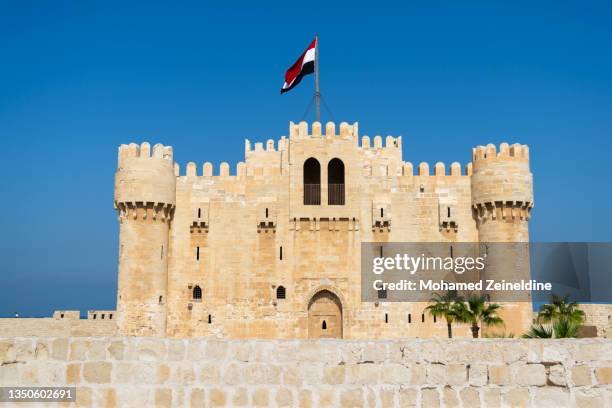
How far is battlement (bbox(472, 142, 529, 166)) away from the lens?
105 ft

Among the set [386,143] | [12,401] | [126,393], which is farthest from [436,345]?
[386,143]

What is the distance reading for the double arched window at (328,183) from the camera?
108 feet

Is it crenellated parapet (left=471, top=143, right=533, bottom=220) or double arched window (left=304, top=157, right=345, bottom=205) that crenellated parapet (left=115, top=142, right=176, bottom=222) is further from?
crenellated parapet (left=471, top=143, right=533, bottom=220)

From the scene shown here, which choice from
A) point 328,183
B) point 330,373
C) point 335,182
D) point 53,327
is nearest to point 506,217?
point 335,182

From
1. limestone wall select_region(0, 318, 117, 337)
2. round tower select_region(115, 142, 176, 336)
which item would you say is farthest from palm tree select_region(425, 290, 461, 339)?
limestone wall select_region(0, 318, 117, 337)

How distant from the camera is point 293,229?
32406mm

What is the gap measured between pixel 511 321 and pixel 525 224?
457 cm

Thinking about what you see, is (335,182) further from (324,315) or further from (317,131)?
(324,315)

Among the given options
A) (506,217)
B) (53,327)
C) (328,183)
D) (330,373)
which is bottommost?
(330,373)

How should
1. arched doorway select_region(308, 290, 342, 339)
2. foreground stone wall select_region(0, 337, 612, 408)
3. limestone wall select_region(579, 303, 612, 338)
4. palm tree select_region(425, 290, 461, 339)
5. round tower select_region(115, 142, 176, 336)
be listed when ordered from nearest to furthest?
foreground stone wall select_region(0, 337, 612, 408)
palm tree select_region(425, 290, 461, 339)
round tower select_region(115, 142, 176, 336)
arched doorway select_region(308, 290, 342, 339)
limestone wall select_region(579, 303, 612, 338)

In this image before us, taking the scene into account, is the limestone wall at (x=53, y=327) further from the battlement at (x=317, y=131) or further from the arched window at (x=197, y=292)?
the battlement at (x=317, y=131)

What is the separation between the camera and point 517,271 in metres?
31.0

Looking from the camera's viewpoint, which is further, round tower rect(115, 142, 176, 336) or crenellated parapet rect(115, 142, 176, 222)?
crenellated parapet rect(115, 142, 176, 222)

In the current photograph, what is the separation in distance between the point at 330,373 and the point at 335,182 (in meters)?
26.1
